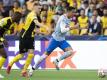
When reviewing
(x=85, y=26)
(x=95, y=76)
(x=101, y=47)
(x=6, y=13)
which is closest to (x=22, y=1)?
(x=6, y=13)

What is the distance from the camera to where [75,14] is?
2073cm

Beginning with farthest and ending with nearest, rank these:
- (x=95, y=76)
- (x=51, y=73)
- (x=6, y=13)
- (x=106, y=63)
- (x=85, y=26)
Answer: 1. (x=6, y=13)
2. (x=85, y=26)
3. (x=106, y=63)
4. (x=51, y=73)
5. (x=95, y=76)

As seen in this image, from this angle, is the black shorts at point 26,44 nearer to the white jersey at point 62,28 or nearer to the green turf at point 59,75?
the white jersey at point 62,28

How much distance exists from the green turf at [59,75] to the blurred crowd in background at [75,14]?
78.9 inches

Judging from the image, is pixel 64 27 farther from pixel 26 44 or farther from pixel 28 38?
pixel 26 44

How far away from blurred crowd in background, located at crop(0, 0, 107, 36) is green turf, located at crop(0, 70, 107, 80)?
2.00 metres

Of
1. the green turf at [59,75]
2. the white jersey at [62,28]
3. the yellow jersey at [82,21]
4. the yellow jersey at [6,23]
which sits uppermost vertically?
the yellow jersey at [6,23]

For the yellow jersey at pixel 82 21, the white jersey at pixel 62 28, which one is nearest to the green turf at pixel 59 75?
the white jersey at pixel 62 28

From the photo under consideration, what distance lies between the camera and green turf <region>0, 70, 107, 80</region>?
16003mm

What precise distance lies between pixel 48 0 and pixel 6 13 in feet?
6.02

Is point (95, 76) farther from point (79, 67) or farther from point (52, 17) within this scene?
point (52, 17)

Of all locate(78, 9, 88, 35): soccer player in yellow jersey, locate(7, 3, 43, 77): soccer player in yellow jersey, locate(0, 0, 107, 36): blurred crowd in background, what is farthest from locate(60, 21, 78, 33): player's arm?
locate(78, 9, 88, 35): soccer player in yellow jersey

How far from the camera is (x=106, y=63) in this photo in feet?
63.1

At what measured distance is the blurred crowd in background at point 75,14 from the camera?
20.5 meters
